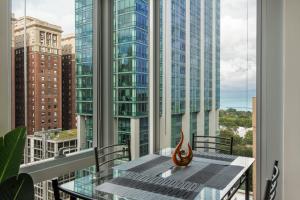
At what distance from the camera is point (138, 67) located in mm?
3164

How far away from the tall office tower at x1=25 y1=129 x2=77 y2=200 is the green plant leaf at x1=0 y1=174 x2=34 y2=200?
0.98 metres

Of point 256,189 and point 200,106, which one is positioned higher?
point 200,106

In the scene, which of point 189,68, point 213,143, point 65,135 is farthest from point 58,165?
point 189,68

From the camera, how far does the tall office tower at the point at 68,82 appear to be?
101 inches

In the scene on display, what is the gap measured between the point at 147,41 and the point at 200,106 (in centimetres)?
107

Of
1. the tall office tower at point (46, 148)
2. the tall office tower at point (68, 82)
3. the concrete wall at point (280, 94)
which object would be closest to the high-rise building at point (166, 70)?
the tall office tower at point (68, 82)

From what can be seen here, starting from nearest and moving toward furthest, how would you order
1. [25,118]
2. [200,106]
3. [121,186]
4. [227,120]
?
[121,186] < [25,118] < [227,120] < [200,106]

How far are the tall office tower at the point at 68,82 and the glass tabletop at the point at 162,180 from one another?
36.5 inches

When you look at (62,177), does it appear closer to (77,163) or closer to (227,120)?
(77,163)

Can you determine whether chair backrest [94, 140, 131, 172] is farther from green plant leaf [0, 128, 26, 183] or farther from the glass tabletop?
Result: green plant leaf [0, 128, 26, 183]

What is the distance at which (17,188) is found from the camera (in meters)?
1.24
